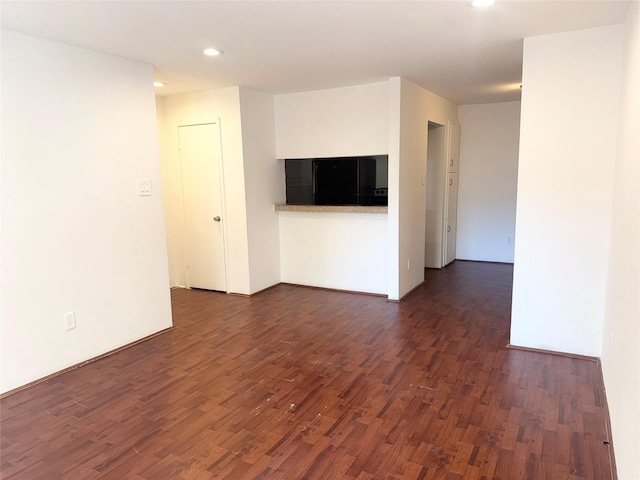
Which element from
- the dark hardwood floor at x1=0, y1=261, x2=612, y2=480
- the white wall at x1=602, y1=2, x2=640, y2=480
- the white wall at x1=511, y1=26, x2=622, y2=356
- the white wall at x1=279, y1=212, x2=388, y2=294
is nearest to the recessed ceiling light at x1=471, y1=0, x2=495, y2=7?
the white wall at x1=602, y1=2, x2=640, y2=480

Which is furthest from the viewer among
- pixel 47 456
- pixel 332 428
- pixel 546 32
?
pixel 546 32

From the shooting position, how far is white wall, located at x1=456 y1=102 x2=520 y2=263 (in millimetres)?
6422

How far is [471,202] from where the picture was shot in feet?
22.3

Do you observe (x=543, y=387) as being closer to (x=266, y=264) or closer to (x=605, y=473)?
(x=605, y=473)

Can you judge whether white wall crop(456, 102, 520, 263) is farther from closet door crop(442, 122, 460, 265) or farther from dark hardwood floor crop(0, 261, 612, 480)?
dark hardwood floor crop(0, 261, 612, 480)

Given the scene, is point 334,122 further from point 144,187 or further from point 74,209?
point 74,209

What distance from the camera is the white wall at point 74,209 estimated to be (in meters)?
2.82

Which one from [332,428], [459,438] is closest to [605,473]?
[459,438]

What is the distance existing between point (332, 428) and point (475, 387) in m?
1.07

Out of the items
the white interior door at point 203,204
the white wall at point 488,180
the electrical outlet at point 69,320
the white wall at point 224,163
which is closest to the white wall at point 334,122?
the white wall at point 224,163

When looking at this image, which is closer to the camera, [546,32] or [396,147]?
[546,32]

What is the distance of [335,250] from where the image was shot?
521cm

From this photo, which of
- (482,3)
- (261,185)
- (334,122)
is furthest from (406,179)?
(482,3)

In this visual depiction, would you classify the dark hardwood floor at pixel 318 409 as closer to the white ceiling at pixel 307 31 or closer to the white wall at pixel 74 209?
the white wall at pixel 74 209
